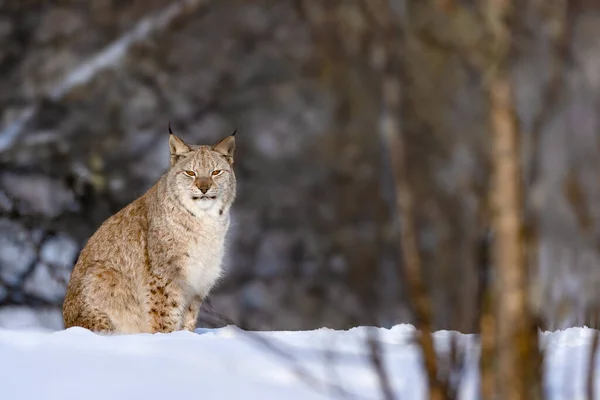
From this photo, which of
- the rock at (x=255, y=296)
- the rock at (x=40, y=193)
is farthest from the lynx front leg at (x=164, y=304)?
the rock at (x=255, y=296)

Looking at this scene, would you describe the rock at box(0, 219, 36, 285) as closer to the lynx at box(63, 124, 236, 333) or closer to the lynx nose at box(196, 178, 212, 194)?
the lynx at box(63, 124, 236, 333)

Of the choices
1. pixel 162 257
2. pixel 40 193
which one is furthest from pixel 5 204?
pixel 162 257

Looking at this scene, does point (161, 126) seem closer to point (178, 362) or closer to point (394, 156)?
point (178, 362)

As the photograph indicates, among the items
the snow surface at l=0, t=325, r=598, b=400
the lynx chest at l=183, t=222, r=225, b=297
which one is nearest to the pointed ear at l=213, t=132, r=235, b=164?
the lynx chest at l=183, t=222, r=225, b=297

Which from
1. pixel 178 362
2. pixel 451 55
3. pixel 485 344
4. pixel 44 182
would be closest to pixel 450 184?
pixel 451 55

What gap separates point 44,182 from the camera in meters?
10.4

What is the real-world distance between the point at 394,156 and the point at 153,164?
32.7 ft

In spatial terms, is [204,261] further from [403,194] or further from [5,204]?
[5,204]

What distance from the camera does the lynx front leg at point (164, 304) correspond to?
5340 mm

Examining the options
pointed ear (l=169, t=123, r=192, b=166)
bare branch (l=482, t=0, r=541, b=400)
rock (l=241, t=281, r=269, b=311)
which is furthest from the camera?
rock (l=241, t=281, r=269, b=311)

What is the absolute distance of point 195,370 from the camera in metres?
3.20

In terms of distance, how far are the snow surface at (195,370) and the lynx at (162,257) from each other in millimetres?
1538

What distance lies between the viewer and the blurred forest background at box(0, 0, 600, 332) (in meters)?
10.5

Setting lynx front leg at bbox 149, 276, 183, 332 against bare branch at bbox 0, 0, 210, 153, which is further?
bare branch at bbox 0, 0, 210, 153
